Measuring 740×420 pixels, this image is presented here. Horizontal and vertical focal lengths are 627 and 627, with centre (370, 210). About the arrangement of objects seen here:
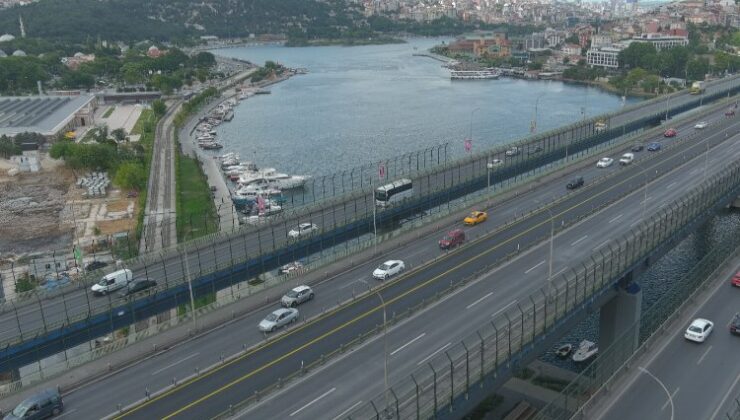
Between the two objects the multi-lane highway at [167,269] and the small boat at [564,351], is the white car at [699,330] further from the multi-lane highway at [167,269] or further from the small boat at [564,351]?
the multi-lane highway at [167,269]

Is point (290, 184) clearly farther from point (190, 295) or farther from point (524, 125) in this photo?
point (524, 125)

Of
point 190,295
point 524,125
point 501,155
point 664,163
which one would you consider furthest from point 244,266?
point 524,125

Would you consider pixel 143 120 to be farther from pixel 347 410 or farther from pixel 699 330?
pixel 699 330

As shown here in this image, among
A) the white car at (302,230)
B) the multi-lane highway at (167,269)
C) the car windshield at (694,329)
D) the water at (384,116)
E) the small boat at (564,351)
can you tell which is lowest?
the small boat at (564,351)

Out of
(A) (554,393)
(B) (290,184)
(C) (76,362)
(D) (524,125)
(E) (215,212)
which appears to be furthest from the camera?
(D) (524,125)

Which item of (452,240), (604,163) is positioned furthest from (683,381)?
(604,163)

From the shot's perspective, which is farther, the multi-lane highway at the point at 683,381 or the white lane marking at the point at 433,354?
the white lane marking at the point at 433,354

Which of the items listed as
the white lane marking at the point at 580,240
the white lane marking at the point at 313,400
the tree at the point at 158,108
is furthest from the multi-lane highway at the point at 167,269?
the tree at the point at 158,108
